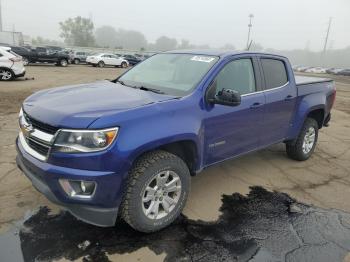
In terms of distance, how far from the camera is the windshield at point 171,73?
410 centimetres

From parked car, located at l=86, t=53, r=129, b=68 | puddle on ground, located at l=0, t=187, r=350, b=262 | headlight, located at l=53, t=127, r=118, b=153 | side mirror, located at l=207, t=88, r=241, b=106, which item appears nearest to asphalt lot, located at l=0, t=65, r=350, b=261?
puddle on ground, located at l=0, t=187, r=350, b=262

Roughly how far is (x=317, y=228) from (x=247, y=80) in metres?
1.98

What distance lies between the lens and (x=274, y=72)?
5.20 metres

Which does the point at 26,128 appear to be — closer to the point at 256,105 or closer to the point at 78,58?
the point at 256,105

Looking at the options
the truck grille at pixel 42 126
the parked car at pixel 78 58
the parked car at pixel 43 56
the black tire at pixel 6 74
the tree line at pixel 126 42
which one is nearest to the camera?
the truck grille at pixel 42 126

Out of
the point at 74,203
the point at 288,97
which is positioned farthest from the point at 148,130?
the point at 288,97

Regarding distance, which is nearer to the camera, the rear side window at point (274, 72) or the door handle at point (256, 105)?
the door handle at point (256, 105)

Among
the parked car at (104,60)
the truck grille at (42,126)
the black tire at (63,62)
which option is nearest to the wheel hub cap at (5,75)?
the truck grille at (42,126)

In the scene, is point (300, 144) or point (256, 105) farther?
point (300, 144)

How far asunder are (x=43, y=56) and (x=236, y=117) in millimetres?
27438

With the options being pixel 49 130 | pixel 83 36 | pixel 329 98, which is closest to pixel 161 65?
pixel 49 130

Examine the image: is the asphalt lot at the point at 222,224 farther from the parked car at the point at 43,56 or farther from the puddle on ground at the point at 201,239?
the parked car at the point at 43,56

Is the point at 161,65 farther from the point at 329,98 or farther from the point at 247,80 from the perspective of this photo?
the point at 329,98

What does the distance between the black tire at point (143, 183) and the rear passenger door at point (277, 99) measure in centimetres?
182
